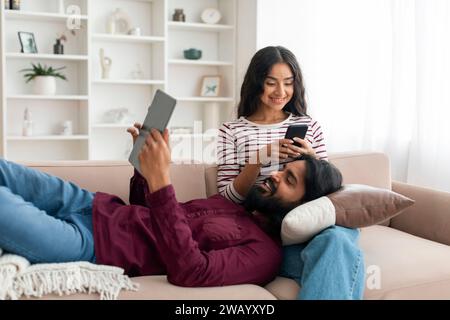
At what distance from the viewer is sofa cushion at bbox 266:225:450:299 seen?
5.32 ft

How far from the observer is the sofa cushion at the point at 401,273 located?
1621mm

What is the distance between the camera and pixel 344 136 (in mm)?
3758

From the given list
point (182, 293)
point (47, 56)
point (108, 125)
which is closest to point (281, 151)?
point (182, 293)

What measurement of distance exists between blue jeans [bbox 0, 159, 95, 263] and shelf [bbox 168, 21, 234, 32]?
2.74m

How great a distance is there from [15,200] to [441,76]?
2275 millimetres

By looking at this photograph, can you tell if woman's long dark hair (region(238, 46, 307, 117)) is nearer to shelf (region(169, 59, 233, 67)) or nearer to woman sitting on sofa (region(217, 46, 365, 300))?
woman sitting on sofa (region(217, 46, 365, 300))

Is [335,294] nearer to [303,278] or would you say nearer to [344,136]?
[303,278]

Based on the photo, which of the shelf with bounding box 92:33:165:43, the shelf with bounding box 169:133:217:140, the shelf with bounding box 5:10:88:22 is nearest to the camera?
the shelf with bounding box 5:10:88:22

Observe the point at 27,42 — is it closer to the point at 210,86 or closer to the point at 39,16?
the point at 39,16

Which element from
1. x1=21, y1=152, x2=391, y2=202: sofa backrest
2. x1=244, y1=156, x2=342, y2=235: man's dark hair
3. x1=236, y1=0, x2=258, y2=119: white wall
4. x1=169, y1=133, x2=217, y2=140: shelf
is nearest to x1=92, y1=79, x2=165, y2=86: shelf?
x1=169, y1=133, x2=217, y2=140: shelf

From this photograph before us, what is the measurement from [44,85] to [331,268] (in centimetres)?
301

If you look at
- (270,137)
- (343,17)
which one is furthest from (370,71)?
(270,137)

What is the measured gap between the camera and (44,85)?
3906 millimetres

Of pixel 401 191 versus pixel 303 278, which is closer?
pixel 303 278
